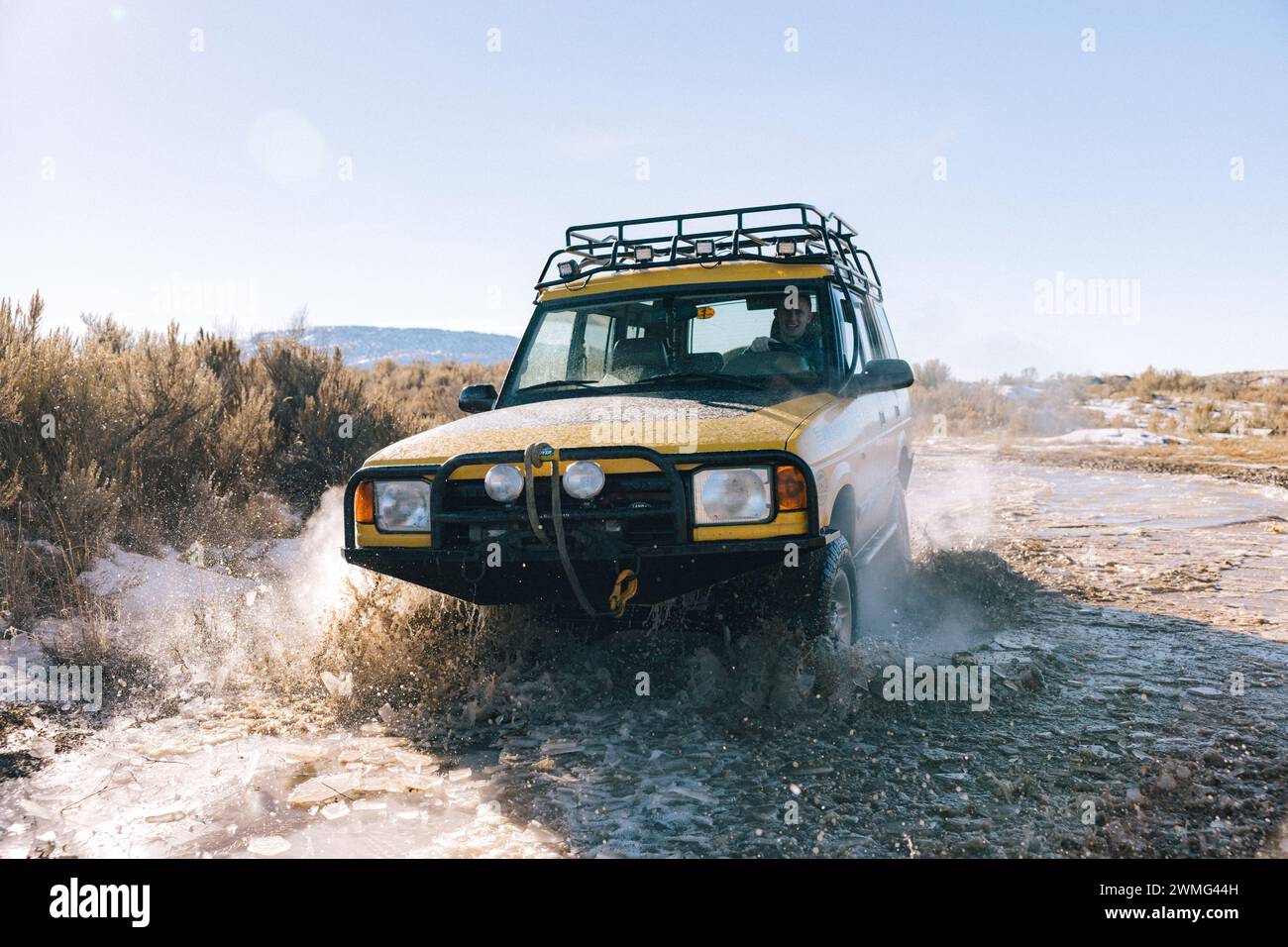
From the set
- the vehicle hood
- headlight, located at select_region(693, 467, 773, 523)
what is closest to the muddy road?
headlight, located at select_region(693, 467, 773, 523)

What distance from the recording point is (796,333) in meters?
5.41

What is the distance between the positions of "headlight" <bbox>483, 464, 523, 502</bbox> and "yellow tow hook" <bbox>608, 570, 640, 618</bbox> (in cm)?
57

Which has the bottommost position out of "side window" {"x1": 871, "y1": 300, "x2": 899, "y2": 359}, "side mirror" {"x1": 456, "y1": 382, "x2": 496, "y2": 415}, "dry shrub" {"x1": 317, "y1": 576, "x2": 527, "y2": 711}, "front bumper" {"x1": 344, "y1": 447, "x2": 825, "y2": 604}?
"dry shrub" {"x1": 317, "y1": 576, "x2": 527, "y2": 711}

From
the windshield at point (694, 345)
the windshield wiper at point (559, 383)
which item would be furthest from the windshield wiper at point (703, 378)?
the windshield wiper at point (559, 383)

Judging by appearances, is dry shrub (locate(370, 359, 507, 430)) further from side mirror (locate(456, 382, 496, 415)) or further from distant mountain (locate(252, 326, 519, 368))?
distant mountain (locate(252, 326, 519, 368))

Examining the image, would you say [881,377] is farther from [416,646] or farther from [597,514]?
[416,646]

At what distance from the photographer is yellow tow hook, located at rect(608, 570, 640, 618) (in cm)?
403

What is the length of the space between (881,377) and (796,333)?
553 mm

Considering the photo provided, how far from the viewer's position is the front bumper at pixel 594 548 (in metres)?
3.92

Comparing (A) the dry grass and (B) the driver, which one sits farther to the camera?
(A) the dry grass

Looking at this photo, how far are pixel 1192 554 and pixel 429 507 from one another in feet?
22.9
